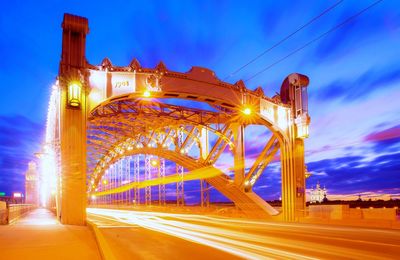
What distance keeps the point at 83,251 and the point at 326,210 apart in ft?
57.5

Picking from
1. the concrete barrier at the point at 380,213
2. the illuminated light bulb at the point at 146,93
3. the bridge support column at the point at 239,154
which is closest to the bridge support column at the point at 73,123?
the illuminated light bulb at the point at 146,93

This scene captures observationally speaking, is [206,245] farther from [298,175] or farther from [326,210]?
[298,175]

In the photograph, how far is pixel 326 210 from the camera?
2491cm

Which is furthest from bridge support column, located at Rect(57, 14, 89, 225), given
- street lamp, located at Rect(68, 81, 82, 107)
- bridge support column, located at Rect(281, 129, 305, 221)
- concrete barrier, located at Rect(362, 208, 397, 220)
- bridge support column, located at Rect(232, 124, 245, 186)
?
bridge support column, located at Rect(232, 124, 245, 186)

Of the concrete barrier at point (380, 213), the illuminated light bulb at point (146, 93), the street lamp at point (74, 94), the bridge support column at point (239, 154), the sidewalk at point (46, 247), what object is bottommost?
the concrete barrier at point (380, 213)

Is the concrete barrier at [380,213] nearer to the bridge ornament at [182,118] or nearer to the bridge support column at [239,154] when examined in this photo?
the bridge ornament at [182,118]

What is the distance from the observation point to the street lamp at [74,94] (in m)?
20.8

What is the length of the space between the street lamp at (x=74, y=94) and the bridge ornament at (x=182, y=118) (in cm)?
30

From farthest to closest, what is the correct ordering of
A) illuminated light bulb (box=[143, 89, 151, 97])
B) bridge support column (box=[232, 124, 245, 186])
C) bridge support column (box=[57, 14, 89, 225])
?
bridge support column (box=[232, 124, 245, 186]) < illuminated light bulb (box=[143, 89, 151, 97]) < bridge support column (box=[57, 14, 89, 225])

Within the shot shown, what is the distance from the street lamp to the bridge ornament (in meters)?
0.30

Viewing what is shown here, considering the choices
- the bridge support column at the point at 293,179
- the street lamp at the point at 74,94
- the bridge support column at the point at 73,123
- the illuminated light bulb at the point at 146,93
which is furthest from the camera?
the bridge support column at the point at 293,179

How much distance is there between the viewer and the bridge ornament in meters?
21.2

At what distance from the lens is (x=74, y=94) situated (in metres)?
21.0

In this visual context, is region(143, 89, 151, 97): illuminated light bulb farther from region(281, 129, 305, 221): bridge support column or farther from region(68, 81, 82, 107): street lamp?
region(281, 129, 305, 221): bridge support column
